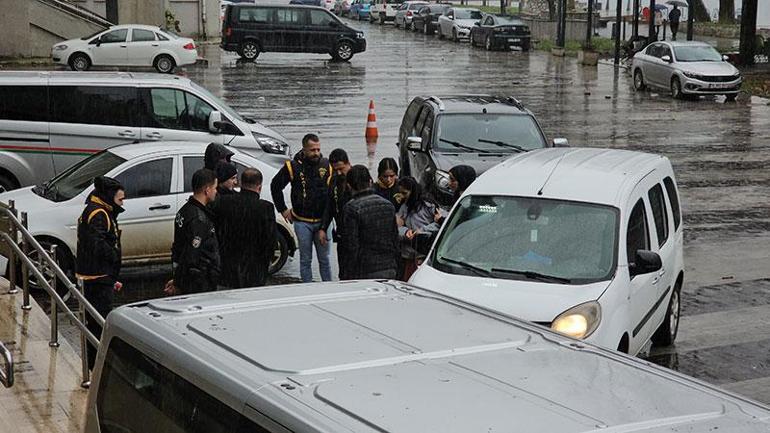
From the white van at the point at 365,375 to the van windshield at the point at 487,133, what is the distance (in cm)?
1130

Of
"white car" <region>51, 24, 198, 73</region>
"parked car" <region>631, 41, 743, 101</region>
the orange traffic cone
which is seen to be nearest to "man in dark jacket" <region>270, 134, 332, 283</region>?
the orange traffic cone

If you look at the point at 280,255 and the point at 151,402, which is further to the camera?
the point at 280,255

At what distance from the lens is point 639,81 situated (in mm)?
34969

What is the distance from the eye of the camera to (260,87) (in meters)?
34.2

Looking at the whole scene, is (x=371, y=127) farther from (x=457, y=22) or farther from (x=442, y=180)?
(x=457, y=22)

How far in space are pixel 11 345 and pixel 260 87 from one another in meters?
25.3

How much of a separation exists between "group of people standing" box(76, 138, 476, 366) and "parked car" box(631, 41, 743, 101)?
2186 centimetres

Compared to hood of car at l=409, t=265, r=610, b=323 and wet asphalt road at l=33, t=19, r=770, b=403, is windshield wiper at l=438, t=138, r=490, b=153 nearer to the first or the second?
wet asphalt road at l=33, t=19, r=770, b=403

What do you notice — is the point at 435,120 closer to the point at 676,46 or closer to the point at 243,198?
the point at 243,198

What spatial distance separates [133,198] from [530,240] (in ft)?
16.5

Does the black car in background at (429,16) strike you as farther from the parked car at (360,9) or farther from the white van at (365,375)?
the white van at (365,375)

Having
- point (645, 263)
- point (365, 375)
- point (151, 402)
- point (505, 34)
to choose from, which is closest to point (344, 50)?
point (505, 34)

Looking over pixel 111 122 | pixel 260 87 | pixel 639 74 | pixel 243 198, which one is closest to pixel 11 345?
pixel 243 198

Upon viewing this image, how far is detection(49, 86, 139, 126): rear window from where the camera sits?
16344 millimetres
